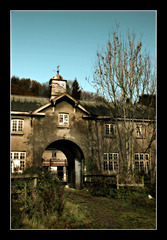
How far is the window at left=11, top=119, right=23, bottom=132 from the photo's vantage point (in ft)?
63.9

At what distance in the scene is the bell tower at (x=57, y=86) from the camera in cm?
2244

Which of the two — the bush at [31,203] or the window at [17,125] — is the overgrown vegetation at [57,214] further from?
the window at [17,125]

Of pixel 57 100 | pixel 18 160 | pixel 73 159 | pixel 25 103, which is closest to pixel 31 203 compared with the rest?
pixel 18 160

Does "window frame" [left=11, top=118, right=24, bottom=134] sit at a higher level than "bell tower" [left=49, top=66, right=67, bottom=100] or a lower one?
lower

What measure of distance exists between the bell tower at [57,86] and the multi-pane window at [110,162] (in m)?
7.89

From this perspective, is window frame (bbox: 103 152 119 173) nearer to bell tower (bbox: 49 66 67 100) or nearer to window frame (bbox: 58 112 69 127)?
window frame (bbox: 58 112 69 127)

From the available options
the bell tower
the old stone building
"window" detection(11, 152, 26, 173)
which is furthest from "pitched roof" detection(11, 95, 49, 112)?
"window" detection(11, 152, 26, 173)

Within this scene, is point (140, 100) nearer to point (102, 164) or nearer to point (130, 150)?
point (130, 150)

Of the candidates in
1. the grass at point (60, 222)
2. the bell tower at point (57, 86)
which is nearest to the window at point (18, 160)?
the bell tower at point (57, 86)

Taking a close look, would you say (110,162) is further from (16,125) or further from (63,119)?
(16,125)

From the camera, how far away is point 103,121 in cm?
2188

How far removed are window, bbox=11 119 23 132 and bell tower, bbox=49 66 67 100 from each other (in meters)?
4.47

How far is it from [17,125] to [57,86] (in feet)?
20.0
